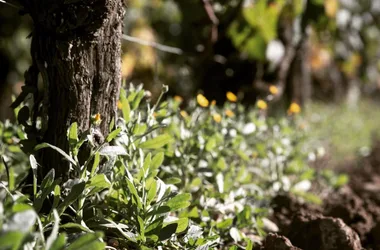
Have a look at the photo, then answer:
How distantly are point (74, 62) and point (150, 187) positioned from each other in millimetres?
499

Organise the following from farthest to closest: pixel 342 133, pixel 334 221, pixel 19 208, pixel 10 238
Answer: pixel 342 133, pixel 334 221, pixel 19 208, pixel 10 238

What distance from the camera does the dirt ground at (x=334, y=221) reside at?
224 cm

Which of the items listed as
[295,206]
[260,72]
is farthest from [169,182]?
[260,72]

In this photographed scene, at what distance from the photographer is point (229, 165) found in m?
3.06

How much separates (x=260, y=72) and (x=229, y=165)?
1.86m

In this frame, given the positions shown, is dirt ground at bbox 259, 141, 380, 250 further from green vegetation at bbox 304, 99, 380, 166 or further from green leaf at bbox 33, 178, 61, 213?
green leaf at bbox 33, 178, 61, 213

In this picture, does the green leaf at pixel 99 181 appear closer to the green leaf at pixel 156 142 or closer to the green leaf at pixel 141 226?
the green leaf at pixel 141 226

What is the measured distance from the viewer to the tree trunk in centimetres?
202

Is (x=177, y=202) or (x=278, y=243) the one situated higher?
(x=177, y=202)

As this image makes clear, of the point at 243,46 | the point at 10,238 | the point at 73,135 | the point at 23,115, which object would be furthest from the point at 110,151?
the point at 243,46

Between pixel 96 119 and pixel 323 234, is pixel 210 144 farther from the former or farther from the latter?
pixel 96 119

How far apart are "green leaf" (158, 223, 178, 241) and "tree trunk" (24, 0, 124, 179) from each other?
1.42 ft

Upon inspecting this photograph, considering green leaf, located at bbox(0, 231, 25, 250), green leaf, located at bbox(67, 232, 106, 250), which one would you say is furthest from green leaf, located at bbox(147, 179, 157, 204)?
green leaf, located at bbox(0, 231, 25, 250)

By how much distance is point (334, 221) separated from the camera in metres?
2.27
